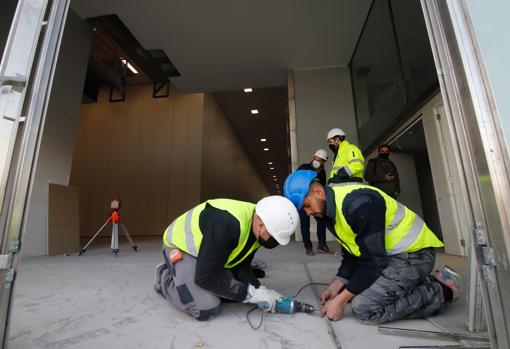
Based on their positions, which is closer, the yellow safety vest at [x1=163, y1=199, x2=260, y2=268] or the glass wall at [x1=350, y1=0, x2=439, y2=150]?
the yellow safety vest at [x1=163, y1=199, x2=260, y2=268]

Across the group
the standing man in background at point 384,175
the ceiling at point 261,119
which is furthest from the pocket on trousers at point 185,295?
the ceiling at point 261,119

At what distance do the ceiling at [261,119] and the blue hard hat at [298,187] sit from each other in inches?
233

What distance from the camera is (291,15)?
15.6ft

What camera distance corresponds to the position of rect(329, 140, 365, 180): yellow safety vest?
9.74ft

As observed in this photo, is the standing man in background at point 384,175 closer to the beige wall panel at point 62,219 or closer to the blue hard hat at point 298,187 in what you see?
the blue hard hat at point 298,187

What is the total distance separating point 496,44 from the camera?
810mm

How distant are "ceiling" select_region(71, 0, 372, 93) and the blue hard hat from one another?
13.2ft

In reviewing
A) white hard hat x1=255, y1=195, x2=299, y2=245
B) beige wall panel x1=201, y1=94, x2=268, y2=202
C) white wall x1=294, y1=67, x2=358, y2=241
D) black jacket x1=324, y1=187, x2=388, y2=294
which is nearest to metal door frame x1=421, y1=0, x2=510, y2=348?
black jacket x1=324, y1=187, x2=388, y2=294

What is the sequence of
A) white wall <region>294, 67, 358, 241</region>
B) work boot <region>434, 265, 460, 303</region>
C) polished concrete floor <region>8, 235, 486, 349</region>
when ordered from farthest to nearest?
white wall <region>294, 67, 358, 241</region> → work boot <region>434, 265, 460, 303</region> → polished concrete floor <region>8, 235, 486, 349</region>

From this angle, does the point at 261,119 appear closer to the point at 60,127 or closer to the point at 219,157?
the point at 219,157

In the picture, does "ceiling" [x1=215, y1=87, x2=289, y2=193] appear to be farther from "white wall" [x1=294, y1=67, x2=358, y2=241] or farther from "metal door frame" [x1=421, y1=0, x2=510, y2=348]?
"metal door frame" [x1=421, y1=0, x2=510, y2=348]

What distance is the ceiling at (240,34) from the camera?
4562mm

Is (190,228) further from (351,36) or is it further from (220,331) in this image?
(351,36)

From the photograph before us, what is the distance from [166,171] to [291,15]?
6.34 meters
